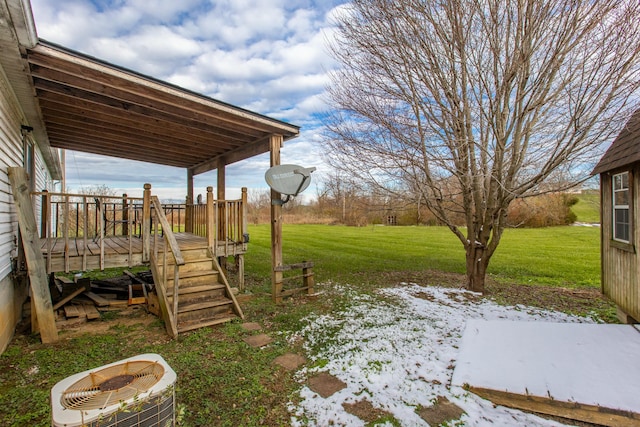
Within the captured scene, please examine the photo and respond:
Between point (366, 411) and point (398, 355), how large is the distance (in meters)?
1.03

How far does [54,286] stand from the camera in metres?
5.19

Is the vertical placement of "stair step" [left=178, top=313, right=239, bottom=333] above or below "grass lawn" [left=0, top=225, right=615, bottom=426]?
above

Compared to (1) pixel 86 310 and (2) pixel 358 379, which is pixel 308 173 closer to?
(2) pixel 358 379

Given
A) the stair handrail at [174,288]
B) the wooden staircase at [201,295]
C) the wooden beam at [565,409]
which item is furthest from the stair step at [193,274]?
the wooden beam at [565,409]

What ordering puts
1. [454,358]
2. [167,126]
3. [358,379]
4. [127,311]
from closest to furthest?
[358,379] < [454,358] < [127,311] < [167,126]

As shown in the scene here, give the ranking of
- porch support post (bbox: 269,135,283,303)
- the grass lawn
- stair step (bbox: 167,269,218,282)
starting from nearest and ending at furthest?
the grass lawn, stair step (bbox: 167,269,218,282), porch support post (bbox: 269,135,283,303)

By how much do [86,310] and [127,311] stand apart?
21.1 inches

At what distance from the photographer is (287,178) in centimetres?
521

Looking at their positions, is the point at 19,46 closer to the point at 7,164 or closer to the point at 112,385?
the point at 7,164

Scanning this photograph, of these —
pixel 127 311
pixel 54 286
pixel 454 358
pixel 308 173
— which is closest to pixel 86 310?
pixel 127 311

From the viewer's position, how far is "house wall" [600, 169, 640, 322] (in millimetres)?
3818

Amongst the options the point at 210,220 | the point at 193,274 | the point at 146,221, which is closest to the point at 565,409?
the point at 193,274

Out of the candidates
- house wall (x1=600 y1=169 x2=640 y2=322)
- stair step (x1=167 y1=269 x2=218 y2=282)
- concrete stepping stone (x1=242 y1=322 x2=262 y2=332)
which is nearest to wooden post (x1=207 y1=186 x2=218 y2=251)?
stair step (x1=167 y1=269 x2=218 y2=282)

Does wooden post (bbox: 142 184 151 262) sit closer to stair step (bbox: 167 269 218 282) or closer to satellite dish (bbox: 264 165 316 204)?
stair step (bbox: 167 269 218 282)
